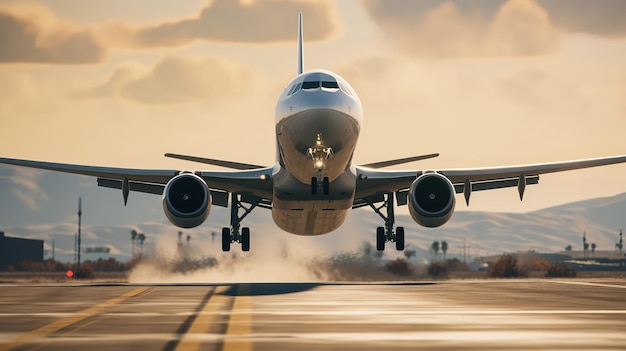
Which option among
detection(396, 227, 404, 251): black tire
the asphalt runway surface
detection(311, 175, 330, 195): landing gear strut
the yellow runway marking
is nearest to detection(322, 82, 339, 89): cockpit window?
detection(311, 175, 330, 195): landing gear strut

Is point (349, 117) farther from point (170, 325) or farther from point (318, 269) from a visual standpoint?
point (318, 269)

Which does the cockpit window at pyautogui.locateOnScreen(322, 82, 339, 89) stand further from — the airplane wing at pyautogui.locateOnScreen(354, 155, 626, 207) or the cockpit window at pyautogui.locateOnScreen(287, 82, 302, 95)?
the airplane wing at pyautogui.locateOnScreen(354, 155, 626, 207)

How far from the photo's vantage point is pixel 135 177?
36.3 metres

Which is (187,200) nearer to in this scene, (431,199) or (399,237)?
(431,199)

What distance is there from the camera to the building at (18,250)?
160625mm

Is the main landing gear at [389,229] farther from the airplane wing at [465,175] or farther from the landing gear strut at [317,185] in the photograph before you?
the landing gear strut at [317,185]

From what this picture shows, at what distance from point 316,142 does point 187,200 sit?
6.08 m

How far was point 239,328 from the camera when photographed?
50.3 feet

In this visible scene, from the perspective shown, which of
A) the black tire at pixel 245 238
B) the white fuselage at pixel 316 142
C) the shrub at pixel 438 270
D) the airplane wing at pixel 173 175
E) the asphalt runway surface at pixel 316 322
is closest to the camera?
the asphalt runway surface at pixel 316 322

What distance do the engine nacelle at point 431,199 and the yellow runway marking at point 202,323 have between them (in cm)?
1001

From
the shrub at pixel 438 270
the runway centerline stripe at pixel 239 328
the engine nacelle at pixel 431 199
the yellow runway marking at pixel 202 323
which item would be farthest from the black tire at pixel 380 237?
the shrub at pixel 438 270

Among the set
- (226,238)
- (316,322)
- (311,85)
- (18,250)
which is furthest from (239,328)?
(18,250)

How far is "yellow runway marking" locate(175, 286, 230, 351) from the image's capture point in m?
13.0

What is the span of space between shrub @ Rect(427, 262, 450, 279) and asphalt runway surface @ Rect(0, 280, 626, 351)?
38.1 meters
